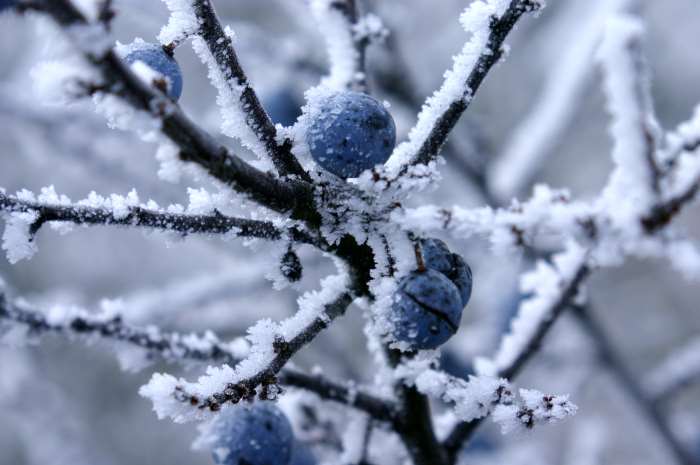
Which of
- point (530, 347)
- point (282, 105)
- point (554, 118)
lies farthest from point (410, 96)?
point (530, 347)

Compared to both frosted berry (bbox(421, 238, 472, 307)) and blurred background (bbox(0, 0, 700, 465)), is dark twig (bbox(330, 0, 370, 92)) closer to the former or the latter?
blurred background (bbox(0, 0, 700, 465))

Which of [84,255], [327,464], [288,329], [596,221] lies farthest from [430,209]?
[84,255]

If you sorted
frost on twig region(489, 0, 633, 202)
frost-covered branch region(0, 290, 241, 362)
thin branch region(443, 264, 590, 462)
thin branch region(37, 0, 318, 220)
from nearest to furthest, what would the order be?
thin branch region(37, 0, 318, 220) < frost-covered branch region(0, 290, 241, 362) < thin branch region(443, 264, 590, 462) < frost on twig region(489, 0, 633, 202)

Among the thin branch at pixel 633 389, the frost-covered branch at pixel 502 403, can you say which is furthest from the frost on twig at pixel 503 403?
the thin branch at pixel 633 389

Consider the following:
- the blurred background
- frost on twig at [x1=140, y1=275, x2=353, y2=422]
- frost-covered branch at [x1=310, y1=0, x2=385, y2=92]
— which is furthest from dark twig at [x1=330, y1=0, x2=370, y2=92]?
frost on twig at [x1=140, y1=275, x2=353, y2=422]

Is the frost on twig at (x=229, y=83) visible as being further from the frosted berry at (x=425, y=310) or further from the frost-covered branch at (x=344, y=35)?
the frost-covered branch at (x=344, y=35)

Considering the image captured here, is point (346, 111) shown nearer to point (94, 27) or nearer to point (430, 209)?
point (430, 209)
